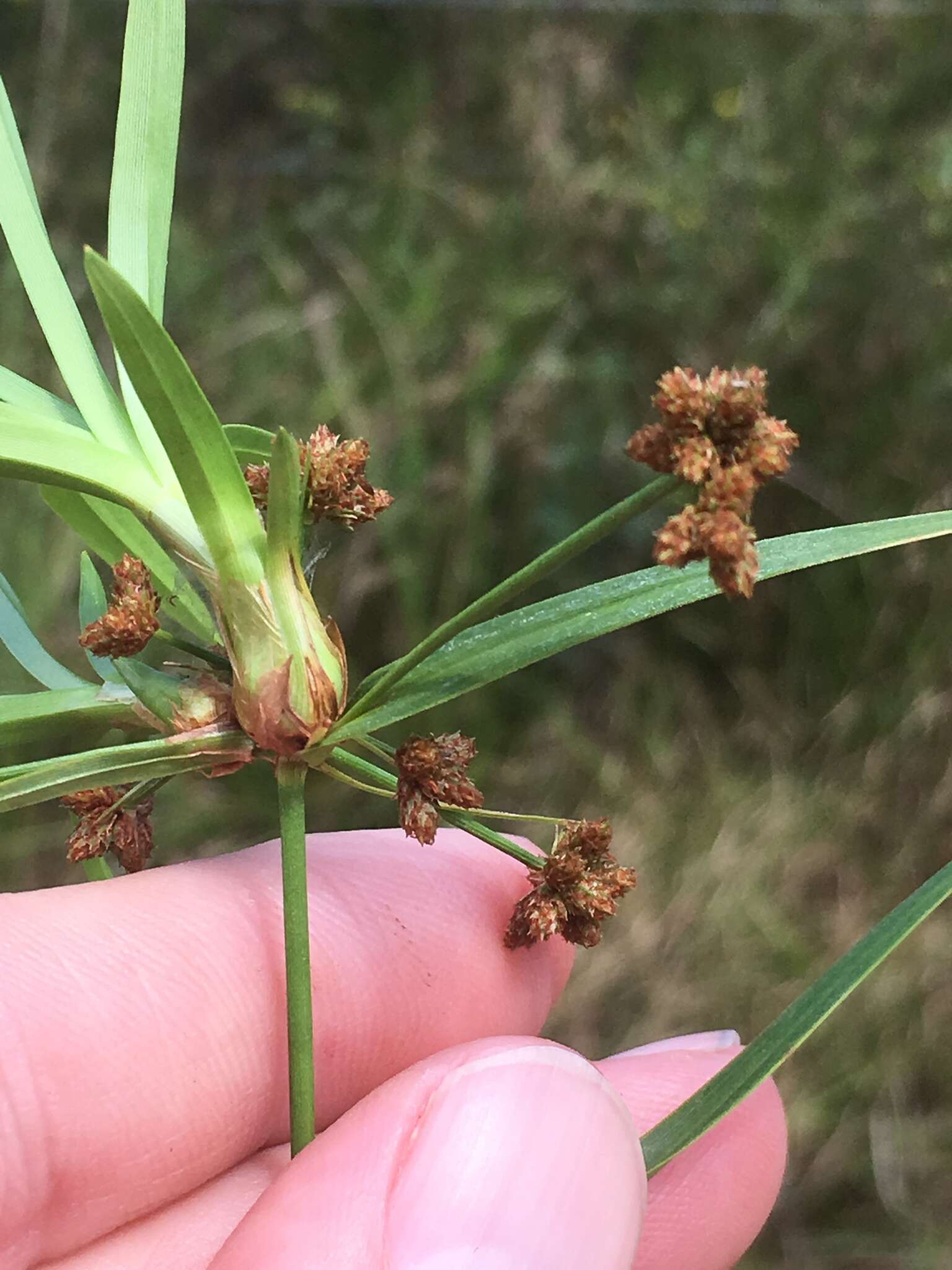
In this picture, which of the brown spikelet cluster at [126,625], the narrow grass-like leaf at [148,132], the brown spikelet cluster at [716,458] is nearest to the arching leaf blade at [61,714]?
the brown spikelet cluster at [126,625]

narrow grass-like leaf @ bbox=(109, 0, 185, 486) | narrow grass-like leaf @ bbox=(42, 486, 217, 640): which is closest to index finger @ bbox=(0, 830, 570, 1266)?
narrow grass-like leaf @ bbox=(42, 486, 217, 640)

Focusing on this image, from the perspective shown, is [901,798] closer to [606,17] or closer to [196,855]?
[196,855]

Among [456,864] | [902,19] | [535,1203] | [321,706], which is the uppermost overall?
[902,19]

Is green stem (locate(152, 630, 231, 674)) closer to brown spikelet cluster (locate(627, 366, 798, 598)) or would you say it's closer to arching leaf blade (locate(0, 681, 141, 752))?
arching leaf blade (locate(0, 681, 141, 752))

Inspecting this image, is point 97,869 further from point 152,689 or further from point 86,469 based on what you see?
point 86,469

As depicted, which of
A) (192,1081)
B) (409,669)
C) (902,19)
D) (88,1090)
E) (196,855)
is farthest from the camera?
(902,19)

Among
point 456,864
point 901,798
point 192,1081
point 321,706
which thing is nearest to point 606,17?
point 901,798

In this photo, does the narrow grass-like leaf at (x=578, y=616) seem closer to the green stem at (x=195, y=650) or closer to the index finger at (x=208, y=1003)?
the green stem at (x=195, y=650)
